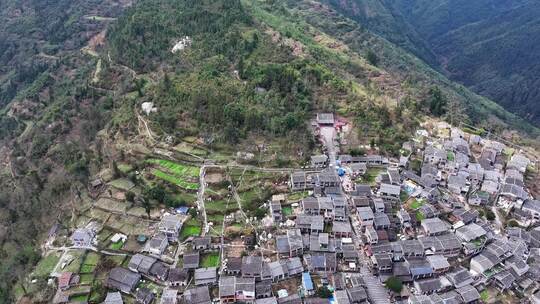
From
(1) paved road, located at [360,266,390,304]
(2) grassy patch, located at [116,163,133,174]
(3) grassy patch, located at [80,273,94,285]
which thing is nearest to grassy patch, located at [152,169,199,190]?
(2) grassy patch, located at [116,163,133,174]

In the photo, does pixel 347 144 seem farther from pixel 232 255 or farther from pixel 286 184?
pixel 232 255

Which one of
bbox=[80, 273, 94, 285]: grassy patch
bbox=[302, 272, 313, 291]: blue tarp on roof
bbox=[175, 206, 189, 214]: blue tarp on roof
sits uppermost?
bbox=[302, 272, 313, 291]: blue tarp on roof

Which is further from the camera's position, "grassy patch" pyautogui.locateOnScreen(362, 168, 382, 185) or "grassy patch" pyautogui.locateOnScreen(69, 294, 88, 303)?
"grassy patch" pyautogui.locateOnScreen(362, 168, 382, 185)

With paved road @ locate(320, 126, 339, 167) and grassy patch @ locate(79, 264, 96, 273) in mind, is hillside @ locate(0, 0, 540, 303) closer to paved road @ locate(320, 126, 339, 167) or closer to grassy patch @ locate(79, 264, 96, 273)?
paved road @ locate(320, 126, 339, 167)

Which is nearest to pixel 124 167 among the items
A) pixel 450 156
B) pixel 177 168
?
pixel 177 168

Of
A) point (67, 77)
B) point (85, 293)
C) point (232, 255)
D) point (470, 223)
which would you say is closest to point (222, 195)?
point (232, 255)

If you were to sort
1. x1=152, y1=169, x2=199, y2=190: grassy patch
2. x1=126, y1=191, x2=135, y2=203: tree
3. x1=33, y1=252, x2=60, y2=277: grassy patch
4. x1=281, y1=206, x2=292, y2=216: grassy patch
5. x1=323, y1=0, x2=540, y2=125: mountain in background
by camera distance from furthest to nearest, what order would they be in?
x1=323, y1=0, x2=540, y2=125: mountain in background → x1=152, y1=169, x2=199, y2=190: grassy patch → x1=126, y1=191, x2=135, y2=203: tree → x1=281, y1=206, x2=292, y2=216: grassy patch → x1=33, y1=252, x2=60, y2=277: grassy patch

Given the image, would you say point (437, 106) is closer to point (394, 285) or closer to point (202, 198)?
point (394, 285)
